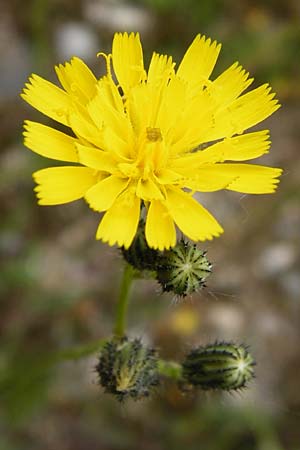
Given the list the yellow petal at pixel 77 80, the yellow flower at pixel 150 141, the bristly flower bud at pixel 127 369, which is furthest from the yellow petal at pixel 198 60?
the bristly flower bud at pixel 127 369

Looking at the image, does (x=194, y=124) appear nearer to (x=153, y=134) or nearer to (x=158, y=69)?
(x=153, y=134)

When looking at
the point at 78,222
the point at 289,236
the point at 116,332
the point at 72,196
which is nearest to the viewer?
the point at 72,196

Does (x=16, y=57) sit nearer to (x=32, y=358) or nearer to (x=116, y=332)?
(x=32, y=358)

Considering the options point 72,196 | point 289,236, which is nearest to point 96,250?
point 289,236

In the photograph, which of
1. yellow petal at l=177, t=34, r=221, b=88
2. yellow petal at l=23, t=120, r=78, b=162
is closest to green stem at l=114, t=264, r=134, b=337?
yellow petal at l=23, t=120, r=78, b=162

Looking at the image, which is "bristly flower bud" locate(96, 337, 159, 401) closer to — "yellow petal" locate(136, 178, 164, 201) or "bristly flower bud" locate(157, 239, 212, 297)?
"bristly flower bud" locate(157, 239, 212, 297)

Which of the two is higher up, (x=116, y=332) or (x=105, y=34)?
(x=105, y=34)

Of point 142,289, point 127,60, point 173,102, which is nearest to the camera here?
point 173,102

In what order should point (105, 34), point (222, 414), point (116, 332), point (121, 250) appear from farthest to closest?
1. point (105, 34)
2. point (222, 414)
3. point (116, 332)
4. point (121, 250)

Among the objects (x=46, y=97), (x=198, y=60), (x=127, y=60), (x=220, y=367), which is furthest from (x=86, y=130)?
(x=220, y=367)
